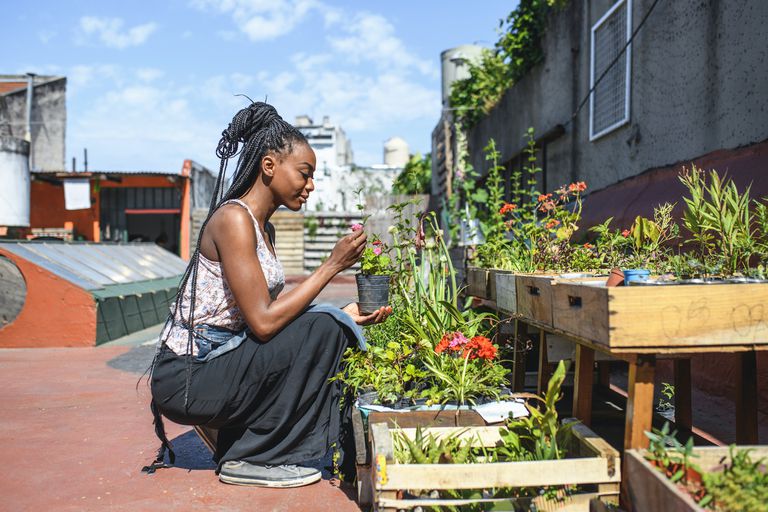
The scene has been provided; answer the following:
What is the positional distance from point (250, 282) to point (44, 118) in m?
24.5

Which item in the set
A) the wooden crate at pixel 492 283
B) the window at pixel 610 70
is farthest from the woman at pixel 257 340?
the window at pixel 610 70

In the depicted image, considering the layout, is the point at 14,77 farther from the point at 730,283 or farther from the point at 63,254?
the point at 730,283

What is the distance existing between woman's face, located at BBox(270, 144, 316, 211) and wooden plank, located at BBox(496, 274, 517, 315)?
1.09 meters

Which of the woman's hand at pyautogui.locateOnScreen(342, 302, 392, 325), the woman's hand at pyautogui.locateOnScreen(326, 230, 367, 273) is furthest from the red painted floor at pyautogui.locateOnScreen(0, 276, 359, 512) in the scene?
the woman's hand at pyautogui.locateOnScreen(326, 230, 367, 273)

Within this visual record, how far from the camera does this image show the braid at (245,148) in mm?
2799

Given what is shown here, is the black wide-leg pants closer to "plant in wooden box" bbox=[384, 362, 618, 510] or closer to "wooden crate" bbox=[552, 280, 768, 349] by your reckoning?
"plant in wooden box" bbox=[384, 362, 618, 510]

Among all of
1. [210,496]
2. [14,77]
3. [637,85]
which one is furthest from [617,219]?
[14,77]

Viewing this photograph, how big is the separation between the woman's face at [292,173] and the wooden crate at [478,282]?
1474mm

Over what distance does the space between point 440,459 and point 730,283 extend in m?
1.11

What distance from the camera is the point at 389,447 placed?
216cm

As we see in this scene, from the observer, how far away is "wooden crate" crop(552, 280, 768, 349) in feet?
6.15

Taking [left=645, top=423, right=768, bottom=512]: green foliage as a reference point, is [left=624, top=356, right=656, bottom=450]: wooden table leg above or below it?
above

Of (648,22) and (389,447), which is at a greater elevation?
(648,22)

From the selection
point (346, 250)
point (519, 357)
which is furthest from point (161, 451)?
point (519, 357)
